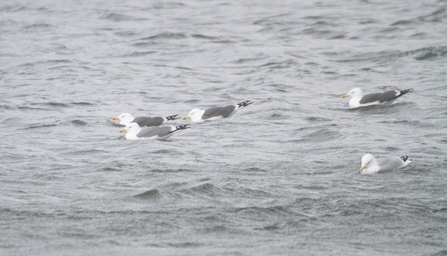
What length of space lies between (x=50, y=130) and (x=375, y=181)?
5592mm

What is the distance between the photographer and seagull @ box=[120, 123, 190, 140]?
39.2ft

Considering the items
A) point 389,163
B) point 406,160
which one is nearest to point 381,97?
point 406,160

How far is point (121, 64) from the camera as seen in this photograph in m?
18.8

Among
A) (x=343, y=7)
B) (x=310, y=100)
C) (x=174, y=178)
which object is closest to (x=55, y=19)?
(x=343, y=7)

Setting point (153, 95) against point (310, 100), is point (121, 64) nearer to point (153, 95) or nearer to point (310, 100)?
point (153, 95)

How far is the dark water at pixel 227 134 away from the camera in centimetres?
743

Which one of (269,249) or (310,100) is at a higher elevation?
(269,249)

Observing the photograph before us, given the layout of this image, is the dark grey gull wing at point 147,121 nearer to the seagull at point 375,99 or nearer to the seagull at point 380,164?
the seagull at point 375,99

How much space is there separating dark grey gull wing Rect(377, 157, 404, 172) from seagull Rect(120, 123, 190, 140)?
3652 mm

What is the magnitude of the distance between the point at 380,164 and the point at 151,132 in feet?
12.9

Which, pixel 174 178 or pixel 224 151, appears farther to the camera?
pixel 224 151

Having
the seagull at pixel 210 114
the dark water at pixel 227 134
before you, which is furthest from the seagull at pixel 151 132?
the seagull at pixel 210 114

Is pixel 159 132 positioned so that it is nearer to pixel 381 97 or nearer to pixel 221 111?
pixel 221 111

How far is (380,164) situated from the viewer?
9.45 meters
